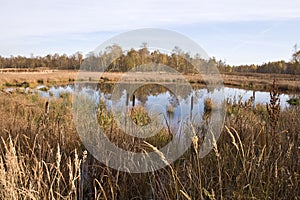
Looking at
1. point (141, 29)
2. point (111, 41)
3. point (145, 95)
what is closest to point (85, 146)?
point (111, 41)

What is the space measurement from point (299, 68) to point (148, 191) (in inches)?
2460

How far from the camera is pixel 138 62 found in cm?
486

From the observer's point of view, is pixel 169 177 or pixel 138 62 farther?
pixel 138 62

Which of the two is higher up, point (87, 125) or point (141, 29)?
point (141, 29)

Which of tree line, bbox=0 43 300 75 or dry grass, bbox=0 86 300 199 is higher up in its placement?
tree line, bbox=0 43 300 75

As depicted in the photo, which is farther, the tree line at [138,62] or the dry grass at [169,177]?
the tree line at [138,62]

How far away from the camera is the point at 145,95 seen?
12.7 meters

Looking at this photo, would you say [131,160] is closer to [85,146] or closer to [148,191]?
[148,191]

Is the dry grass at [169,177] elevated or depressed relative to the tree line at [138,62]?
depressed

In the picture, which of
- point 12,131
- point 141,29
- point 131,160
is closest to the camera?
point 131,160

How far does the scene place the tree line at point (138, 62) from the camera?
4.09 m

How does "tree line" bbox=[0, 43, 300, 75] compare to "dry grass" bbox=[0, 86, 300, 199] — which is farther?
"tree line" bbox=[0, 43, 300, 75]

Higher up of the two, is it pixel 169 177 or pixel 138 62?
pixel 138 62

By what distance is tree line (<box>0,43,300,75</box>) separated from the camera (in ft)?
13.4
